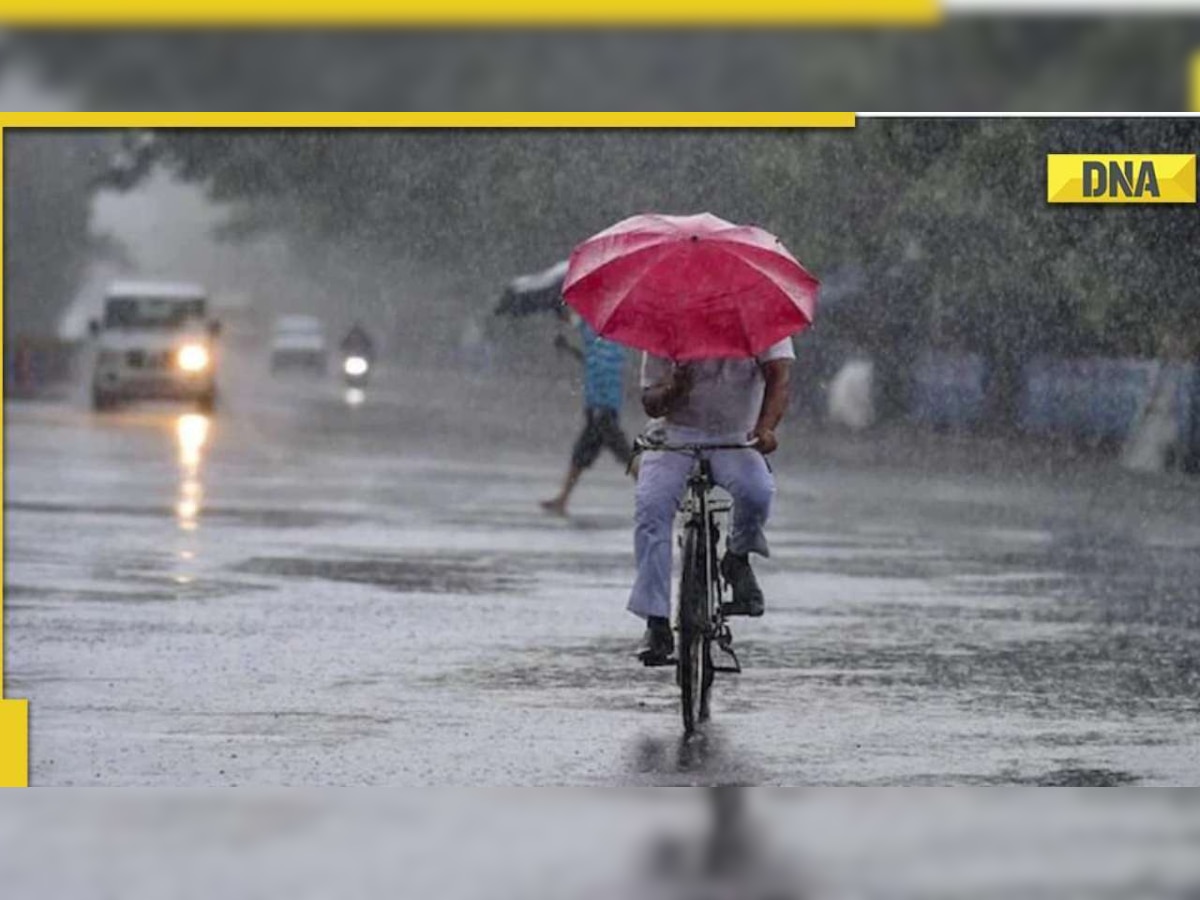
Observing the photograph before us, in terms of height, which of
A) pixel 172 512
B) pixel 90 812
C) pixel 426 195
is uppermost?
pixel 426 195

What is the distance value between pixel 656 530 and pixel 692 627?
12.6 inches

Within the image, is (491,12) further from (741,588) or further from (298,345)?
(741,588)

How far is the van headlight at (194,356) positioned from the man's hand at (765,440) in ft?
5.89

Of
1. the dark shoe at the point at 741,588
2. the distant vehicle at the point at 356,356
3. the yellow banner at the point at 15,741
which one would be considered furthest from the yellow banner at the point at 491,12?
the yellow banner at the point at 15,741

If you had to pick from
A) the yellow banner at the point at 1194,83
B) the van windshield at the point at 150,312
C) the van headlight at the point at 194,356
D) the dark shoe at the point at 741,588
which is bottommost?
the dark shoe at the point at 741,588

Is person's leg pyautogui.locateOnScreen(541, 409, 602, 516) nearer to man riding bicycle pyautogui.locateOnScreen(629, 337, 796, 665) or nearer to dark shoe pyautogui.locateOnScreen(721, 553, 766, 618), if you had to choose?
man riding bicycle pyautogui.locateOnScreen(629, 337, 796, 665)

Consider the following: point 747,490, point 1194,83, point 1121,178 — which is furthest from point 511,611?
point 1194,83

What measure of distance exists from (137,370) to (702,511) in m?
1.89

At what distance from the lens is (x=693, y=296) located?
11992 mm

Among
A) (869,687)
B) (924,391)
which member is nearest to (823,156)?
(924,391)

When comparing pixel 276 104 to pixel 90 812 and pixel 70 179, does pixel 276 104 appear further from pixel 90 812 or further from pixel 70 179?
pixel 90 812

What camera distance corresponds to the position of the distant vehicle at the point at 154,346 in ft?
41.0

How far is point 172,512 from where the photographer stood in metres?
12.5

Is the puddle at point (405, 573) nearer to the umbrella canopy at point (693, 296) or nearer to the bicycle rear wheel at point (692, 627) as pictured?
the bicycle rear wheel at point (692, 627)
